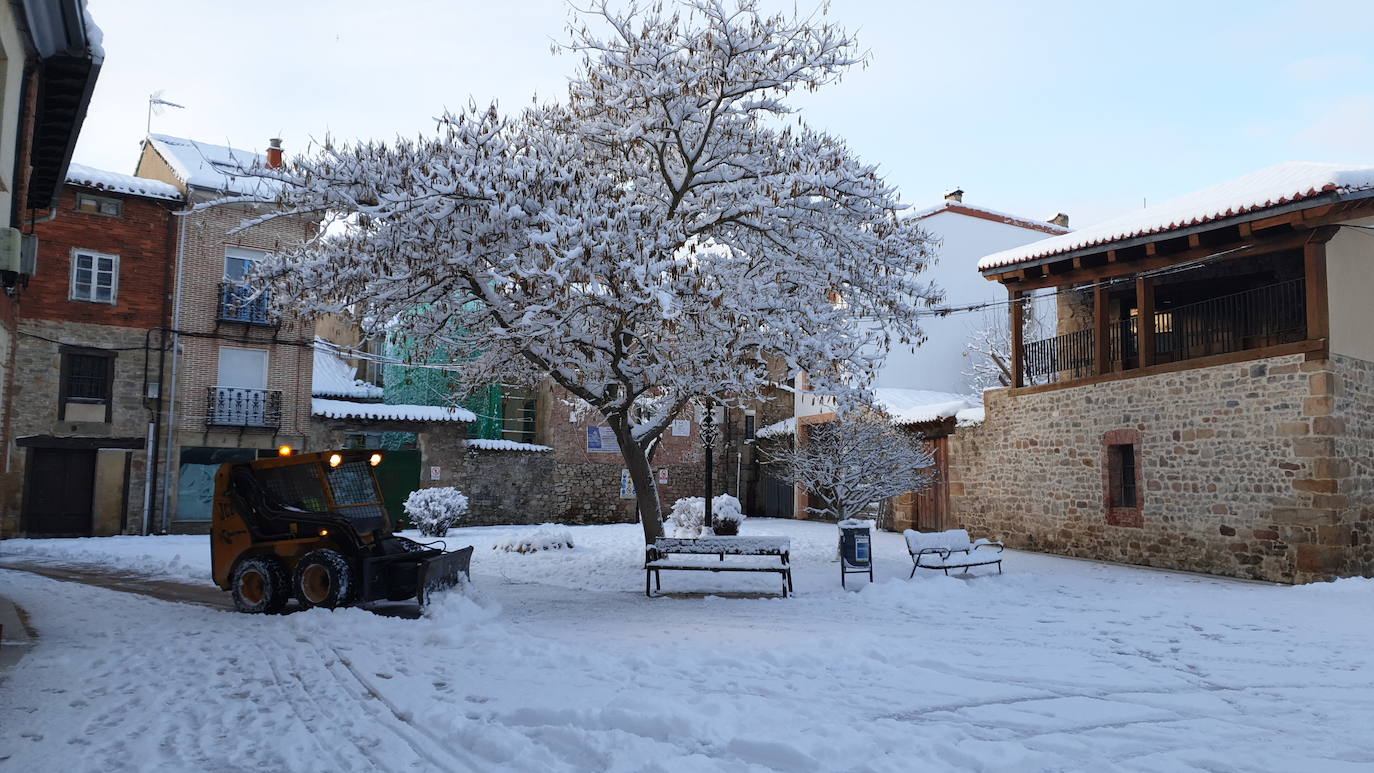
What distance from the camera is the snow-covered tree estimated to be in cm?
979

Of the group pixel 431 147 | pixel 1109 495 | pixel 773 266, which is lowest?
pixel 1109 495

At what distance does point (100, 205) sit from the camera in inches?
825

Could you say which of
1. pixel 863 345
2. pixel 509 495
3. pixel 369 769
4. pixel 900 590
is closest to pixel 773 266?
pixel 863 345

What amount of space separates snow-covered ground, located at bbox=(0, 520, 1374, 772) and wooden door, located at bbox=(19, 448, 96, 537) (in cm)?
1021

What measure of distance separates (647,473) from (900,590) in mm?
4214

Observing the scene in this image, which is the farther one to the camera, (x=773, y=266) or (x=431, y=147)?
(x=773, y=266)

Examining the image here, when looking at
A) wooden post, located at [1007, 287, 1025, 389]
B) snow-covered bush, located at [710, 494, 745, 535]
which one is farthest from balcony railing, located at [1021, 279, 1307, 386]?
snow-covered bush, located at [710, 494, 745, 535]

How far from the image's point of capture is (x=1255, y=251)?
45.6 ft

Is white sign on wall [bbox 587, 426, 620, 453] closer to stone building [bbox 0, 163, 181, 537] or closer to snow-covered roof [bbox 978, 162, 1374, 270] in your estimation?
stone building [bbox 0, 163, 181, 537]

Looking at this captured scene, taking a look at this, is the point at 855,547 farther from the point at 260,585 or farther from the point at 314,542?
the point at 260,585

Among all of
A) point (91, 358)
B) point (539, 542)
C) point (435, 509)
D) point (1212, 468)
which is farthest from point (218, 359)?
point (1212, 468)

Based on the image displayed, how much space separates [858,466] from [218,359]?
16157 millimetres

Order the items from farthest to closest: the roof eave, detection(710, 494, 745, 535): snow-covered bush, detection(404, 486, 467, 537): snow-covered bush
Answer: detection(404, 486, 467, 537): snow-covered bush, detection(710, 494, 745, 535): snow-covered bush, the roof eave

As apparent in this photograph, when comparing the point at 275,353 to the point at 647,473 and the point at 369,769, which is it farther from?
the point at 369,769
